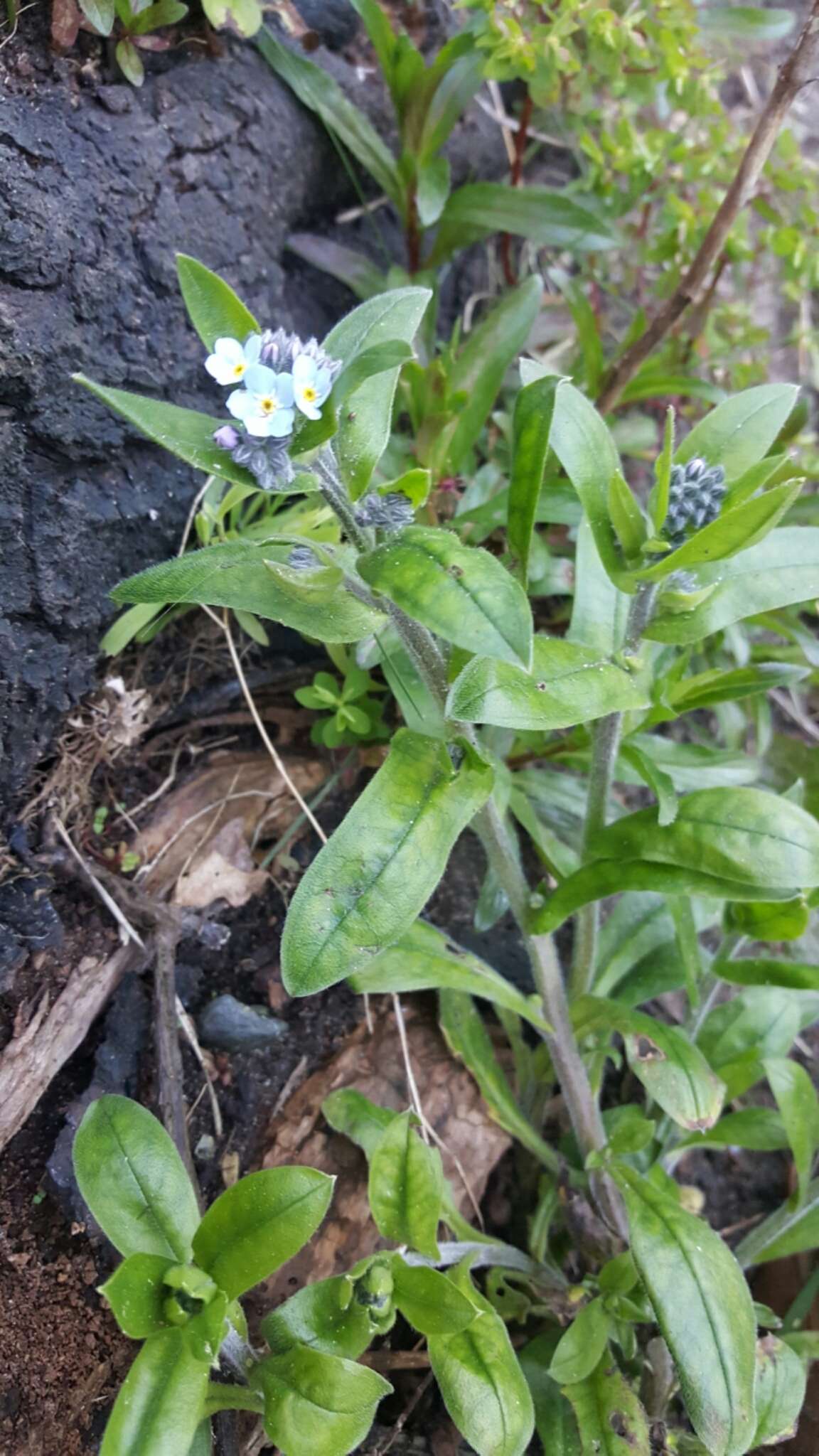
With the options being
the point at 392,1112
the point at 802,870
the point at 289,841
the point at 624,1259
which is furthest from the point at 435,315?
the point at 624,1259

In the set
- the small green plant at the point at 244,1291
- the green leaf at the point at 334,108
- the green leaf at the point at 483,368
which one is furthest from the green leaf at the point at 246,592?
the green leaf at the point at 334,108

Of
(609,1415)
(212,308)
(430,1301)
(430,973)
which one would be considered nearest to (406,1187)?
(430,1301)

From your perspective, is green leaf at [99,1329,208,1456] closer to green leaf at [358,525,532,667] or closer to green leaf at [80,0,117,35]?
green leaf at [358,525,532,667]

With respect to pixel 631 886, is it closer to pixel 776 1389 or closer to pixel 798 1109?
pixel 798 1109

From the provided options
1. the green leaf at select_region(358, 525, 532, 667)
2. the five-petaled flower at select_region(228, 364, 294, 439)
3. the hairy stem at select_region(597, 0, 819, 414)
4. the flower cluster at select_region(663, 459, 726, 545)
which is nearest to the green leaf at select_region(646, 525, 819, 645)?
the flower cluster at select_region(663, 459, 726, 545)

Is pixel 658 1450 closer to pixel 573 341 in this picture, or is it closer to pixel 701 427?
pixel 701 427

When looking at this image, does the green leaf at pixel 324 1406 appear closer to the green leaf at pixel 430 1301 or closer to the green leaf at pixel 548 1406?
the green leaf at pixel 430 1301
